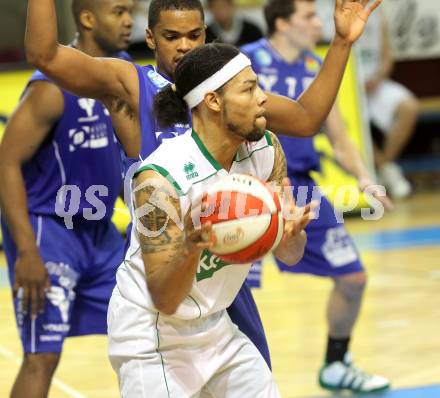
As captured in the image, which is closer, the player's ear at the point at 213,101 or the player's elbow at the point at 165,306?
the player's elbow at the point at 165,306

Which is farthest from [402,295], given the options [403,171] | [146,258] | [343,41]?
[403,171]

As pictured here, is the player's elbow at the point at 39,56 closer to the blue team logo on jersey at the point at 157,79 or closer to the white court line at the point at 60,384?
the blue team logo on jersey at the point at 157,79

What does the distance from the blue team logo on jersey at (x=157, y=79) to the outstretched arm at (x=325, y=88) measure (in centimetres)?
41

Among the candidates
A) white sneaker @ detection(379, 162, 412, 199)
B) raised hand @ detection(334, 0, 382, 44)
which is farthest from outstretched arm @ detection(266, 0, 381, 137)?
white sneaker @ detection(379, 162, 412, 199)

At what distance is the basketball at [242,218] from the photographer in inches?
129

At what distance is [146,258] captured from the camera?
3467 mm

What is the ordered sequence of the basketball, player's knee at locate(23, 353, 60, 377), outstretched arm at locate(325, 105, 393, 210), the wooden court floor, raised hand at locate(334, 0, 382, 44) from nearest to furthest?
1. the basketball
2. raised hand at locate(334, 0, 382, 44)
3. player's knee at locate(23, 353, 60, 377)
4. the wooden court floor
5. outstretched arm at locate(325, 105, 393, 210)

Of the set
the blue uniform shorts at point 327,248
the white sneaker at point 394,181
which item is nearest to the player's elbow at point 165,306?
the blue uniform shorts at point 327,248

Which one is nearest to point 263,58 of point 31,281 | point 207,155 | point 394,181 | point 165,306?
point 31,281

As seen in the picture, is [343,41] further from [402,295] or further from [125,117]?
[402,295]

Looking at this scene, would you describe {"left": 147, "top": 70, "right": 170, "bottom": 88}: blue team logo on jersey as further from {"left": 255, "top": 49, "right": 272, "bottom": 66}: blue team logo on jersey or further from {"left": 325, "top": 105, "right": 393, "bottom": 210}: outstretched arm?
{"left": 255, "top": 49, "right": 272, "bottom": 66}: blue team logo on jersey

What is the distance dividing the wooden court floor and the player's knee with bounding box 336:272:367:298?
463 millimetres

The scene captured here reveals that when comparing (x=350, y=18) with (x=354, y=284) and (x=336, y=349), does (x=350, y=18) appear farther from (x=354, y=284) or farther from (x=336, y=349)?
(x=336, y=349)

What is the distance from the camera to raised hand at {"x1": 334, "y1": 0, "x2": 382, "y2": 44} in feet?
13.2
